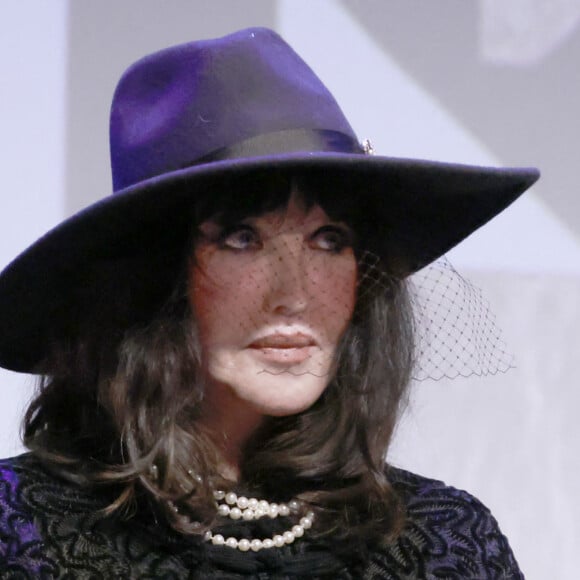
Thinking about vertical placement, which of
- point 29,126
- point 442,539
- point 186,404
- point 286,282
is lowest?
point 442,539

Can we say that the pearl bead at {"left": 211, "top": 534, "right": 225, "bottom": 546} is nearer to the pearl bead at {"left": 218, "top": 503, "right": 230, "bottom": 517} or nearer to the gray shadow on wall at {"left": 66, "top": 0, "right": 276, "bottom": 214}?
the pearl bead at {"left": 218, "top": 503, "right": 230, "bottom": 517}

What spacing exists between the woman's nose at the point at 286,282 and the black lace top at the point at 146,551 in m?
0.18

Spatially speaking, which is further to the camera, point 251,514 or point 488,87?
point 488,87

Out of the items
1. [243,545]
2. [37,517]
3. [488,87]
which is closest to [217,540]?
[243,545]

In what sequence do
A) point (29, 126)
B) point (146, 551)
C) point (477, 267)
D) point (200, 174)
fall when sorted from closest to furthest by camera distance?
point (200, 174), point (146, 551), point (29, 126), point (477, 267)

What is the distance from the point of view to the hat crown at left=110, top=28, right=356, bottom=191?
3.20 ft

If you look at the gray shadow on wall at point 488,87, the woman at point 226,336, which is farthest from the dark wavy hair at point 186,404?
the gray shadow on wall at point 488,87

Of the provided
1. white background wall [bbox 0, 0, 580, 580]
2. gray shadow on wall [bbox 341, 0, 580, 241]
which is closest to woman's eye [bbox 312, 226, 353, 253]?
white background wall [bbox 0, 0, 580, 580]

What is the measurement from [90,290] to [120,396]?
9 centimetres

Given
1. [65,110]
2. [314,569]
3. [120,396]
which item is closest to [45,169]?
[65,110]

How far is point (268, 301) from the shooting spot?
39.2 inches

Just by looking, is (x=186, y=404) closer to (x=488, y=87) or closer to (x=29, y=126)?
(x=29, y=126)

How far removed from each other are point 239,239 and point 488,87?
649 mm

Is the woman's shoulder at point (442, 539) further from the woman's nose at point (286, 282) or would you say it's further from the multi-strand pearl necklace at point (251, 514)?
the woman's nose at point (286, 282)
